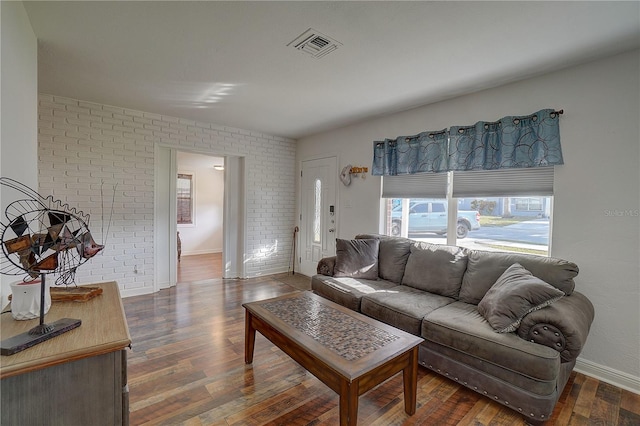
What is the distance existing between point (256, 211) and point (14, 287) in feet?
12.1

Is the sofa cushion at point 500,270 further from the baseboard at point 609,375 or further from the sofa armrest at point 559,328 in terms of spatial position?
the baseboard at point 609,375

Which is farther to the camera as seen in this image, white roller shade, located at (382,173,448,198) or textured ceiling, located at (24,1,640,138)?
white roller shade, located at (382,173,448,198)

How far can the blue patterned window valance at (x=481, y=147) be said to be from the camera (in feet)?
8.04

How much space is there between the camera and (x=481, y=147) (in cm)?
283

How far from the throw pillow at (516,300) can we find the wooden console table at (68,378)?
85.0 inches

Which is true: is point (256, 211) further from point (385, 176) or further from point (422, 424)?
point (422, 424)

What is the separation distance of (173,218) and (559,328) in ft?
14.6

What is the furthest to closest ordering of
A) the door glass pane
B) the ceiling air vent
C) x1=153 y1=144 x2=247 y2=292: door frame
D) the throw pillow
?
the door glass pane < x1=153 y1=144 x2=247 y2=292: door frame < the ceiling air vent < the throw pillow

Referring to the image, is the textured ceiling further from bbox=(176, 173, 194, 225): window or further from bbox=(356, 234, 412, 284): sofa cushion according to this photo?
bbox=(176, 173, 194, 225): window

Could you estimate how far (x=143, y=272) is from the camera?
12.8 ft

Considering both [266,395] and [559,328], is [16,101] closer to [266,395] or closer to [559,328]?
[266,395]

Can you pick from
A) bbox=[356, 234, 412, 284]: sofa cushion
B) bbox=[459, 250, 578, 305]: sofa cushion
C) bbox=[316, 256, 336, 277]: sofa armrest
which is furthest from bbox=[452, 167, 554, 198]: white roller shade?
bbox=[316, 256, 336, 277]: sofa armrest

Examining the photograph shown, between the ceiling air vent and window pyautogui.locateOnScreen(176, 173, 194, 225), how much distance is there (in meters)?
5.49

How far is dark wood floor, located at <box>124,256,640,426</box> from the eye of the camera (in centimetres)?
175
